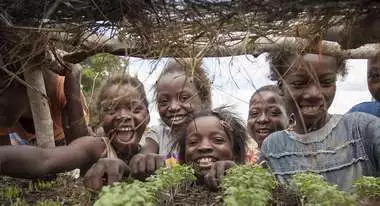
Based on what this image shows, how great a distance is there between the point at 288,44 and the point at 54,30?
1.03 m

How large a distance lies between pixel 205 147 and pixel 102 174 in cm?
84

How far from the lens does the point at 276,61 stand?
2756mm

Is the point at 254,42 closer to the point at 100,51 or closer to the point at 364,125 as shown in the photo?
the point at 100,51

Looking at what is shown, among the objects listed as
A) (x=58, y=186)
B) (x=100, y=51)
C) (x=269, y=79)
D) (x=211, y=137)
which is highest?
(x=100, y=51)

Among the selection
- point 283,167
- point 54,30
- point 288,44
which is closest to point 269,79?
point 288,44

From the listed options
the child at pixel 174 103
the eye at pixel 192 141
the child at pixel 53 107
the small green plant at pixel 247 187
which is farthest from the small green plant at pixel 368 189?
the child at pixel 53 107

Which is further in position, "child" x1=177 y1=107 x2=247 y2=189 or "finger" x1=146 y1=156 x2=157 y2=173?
"child" x1=177 y1=107 x2=247 y2=189

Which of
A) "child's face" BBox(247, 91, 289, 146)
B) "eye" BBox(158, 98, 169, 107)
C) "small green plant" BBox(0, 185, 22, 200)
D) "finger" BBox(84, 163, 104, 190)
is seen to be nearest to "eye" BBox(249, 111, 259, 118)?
"child's face" BBox(247, 91, 289, 146)

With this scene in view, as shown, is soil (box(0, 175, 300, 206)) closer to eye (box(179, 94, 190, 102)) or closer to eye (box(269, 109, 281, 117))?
eye (box(179, 94, 190, 102))

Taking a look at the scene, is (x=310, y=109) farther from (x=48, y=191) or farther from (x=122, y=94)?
(x=48, y=191)

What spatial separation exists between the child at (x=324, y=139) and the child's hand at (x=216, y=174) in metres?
0.34

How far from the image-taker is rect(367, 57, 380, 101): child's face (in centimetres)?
333

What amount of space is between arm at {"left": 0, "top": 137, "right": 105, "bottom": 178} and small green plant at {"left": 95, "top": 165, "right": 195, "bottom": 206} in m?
0.36

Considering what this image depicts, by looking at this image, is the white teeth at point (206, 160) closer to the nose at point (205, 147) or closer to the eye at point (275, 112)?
the nose at point (205, 147)
